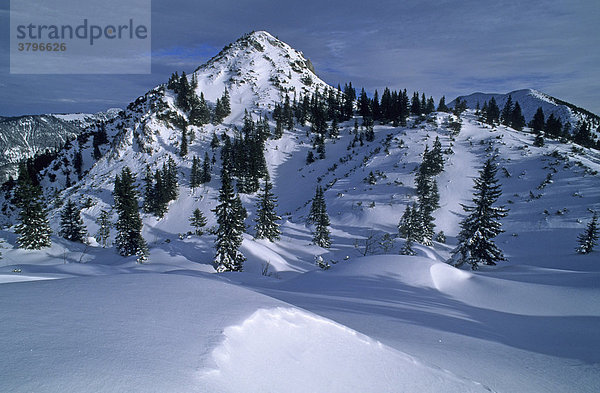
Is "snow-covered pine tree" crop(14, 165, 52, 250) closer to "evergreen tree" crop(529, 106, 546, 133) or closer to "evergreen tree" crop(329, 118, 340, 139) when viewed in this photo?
"evergreen tree" crop(329, 118, 340, 139)

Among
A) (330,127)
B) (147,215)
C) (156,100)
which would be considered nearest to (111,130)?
(156,100)

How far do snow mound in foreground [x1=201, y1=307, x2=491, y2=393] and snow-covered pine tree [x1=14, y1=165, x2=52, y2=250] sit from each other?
87.6 ft

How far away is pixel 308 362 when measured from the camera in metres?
2.62

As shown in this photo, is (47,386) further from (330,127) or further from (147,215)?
(330,127)

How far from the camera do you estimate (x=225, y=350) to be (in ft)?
7.75

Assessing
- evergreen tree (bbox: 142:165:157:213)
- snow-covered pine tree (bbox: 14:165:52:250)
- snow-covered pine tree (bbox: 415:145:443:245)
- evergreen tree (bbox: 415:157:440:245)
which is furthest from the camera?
evergreen tree (bbox: 142:165:157:213)

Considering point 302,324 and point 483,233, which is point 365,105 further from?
point 302,324

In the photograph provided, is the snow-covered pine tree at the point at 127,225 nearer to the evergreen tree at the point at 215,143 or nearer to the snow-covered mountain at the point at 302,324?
the snow-covered mountain at the point at 302,324

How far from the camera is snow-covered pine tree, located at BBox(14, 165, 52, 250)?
19609 millimetres

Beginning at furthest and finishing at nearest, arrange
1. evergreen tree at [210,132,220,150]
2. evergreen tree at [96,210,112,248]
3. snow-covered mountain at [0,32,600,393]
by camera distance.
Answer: evergreen tree at [210,132,220,150] → evergreen tree at [96,210,112,248] → snow-covered mountain at [0,32,600,393]

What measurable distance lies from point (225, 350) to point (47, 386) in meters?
1.22

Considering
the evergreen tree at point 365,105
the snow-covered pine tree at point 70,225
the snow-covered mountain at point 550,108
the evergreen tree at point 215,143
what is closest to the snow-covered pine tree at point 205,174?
the evergreen tree at point 215,143

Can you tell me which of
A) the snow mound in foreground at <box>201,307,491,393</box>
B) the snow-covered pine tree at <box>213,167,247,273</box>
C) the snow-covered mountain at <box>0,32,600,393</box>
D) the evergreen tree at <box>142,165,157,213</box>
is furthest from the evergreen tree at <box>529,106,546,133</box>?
the evergreen tree at <box>142,165,157,213</box>

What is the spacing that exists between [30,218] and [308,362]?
27649mm
